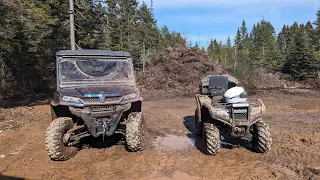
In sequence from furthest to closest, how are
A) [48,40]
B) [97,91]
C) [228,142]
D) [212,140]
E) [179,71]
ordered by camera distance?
[179,71]
[48,40]
[228,142]
[97,91]
[212,140]

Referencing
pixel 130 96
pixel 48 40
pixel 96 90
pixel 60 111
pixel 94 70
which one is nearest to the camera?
pixel 96 90

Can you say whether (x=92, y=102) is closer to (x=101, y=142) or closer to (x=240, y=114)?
(x=101, y=142)

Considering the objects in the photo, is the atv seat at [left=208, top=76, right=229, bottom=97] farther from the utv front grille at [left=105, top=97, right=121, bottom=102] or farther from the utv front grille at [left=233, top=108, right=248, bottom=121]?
the utv front grille at [left=105, top=97, right=121, bottom=102]

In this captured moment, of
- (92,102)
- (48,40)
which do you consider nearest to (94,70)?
(92,102)

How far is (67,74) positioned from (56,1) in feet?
52.8

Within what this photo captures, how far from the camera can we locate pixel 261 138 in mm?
6531

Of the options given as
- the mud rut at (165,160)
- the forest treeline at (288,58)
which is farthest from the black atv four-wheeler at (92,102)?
the forest treeline at (288,58)

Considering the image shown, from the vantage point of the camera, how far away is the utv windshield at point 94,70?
722 cm

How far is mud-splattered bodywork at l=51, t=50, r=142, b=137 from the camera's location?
250 inches

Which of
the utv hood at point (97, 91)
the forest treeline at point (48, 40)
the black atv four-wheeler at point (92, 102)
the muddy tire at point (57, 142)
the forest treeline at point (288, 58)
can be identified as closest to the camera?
the muddy tire at point (57, 142)

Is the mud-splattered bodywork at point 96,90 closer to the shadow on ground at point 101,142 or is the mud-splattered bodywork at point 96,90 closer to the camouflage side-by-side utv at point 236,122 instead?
the shadow on ground at point 101,142

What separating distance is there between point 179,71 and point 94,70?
54.9 ft

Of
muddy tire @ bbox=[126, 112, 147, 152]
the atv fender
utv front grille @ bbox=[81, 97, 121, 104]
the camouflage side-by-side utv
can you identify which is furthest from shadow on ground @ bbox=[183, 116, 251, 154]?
utv front grille @ bbox=[81, 97, 121, 104]

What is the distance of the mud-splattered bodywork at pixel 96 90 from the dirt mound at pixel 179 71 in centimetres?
1514
